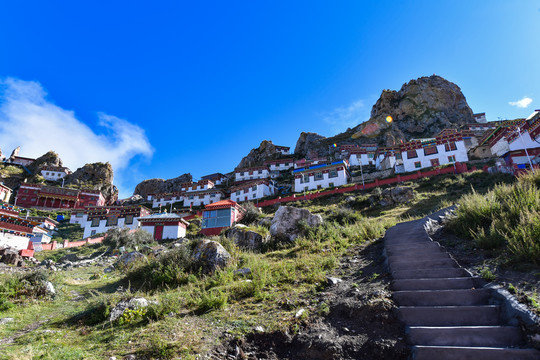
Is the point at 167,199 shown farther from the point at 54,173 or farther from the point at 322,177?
the point at 322,177

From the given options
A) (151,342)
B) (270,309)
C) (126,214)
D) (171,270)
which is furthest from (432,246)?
(126,214)

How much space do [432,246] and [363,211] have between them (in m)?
23.1

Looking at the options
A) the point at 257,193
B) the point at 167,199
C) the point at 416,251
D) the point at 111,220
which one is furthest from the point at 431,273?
the point at 167,199

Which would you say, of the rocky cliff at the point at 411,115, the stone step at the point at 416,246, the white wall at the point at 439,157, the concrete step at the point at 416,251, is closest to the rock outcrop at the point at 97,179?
the rocky cliff at the point at 411,115

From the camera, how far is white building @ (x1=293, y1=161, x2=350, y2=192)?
170ft

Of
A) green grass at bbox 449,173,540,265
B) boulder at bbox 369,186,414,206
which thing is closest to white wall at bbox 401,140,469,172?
boulder at bbox 369,186,414,206

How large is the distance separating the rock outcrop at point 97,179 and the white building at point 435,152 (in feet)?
262

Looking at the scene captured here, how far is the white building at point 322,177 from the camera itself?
51.9 meters

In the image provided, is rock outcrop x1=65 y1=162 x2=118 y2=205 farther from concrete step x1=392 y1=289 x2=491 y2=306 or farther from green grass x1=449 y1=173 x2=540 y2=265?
concrete step x1=392 y1=289 x2=491 y2=306

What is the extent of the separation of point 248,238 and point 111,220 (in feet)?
135

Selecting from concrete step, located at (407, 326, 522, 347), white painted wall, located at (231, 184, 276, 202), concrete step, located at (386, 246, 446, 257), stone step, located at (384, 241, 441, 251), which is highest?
white painted wall, located at (231, 184, 276, 202)

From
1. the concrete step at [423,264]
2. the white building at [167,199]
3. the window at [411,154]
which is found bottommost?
the concrete step at [423,264]

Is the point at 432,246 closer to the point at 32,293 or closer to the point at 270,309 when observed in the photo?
the point at 270,309

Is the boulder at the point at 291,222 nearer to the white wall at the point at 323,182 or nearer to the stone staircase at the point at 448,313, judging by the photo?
the stone staircase at the point at 448,313
